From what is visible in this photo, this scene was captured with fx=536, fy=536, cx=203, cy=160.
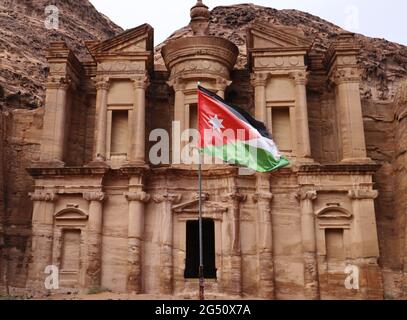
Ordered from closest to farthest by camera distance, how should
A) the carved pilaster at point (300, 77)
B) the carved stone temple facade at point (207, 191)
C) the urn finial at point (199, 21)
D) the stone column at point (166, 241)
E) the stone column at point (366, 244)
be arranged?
1. the stone column at point (366, 244)
2. the stone column at point (166, 241)
3. the carved stone temple facade at point (207, 191)
4. the carved pilaster at point (300, 77)
5. the urn finial at point (199, 21)

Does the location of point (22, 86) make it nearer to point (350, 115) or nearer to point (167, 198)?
point (167, 198)

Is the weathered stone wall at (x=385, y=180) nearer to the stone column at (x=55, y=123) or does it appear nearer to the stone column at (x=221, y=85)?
the stone column at (x=221, y=85)

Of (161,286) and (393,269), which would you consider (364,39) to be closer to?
(393,269)

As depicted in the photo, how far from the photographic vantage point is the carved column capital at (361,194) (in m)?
24.5

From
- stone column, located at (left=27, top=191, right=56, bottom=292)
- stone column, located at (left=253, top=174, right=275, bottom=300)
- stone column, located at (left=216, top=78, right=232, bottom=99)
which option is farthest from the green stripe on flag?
stone column, located at (left=27, top=191, right=56, bottom=292)

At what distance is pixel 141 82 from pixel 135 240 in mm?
7968

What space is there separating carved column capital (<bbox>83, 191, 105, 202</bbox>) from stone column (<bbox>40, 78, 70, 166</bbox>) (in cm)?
214

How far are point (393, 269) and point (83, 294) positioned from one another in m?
14.6

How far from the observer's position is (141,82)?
2681 centimetres

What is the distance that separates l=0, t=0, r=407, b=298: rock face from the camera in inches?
1031

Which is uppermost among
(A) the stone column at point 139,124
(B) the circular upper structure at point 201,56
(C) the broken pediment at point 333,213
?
(B) the circular upper structure at point 201,56

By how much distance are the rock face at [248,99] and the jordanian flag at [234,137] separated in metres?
10.8

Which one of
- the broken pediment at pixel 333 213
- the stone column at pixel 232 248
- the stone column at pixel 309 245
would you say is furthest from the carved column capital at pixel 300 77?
the stone column at pixel 232 248
